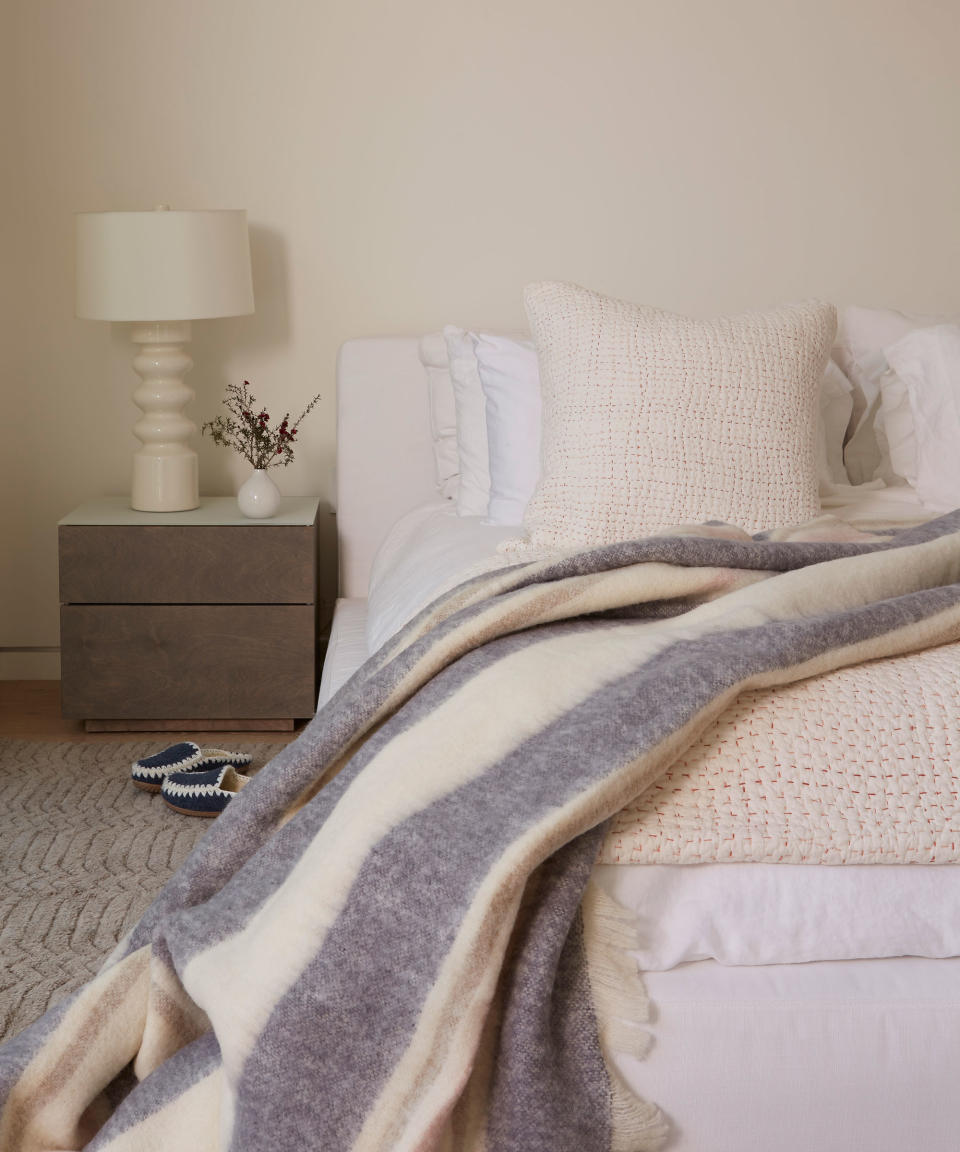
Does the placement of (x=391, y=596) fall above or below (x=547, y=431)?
below

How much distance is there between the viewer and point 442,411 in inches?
113

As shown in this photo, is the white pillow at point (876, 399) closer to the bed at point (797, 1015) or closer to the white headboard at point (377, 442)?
the white headboard at point (377, 442)

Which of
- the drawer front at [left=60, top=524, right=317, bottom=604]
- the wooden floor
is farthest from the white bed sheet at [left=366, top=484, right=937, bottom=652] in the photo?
the wooden floor

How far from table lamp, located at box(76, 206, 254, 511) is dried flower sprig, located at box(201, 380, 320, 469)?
0.49ft

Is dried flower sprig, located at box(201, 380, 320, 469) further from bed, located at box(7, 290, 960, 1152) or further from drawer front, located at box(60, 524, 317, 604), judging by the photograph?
bed, located at box(7, 290, 960, 1152)

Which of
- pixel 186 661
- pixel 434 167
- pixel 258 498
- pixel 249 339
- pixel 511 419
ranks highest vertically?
pixel 434 167

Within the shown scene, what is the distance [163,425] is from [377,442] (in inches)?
20.0

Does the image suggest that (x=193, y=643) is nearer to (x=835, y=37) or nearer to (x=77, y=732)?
(x=77, y=732)

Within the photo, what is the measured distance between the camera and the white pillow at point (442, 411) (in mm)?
2859

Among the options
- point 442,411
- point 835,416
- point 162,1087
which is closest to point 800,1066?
point 162,1087

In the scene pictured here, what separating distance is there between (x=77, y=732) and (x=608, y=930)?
2.15 m

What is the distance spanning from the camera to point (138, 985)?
1272 millimetres

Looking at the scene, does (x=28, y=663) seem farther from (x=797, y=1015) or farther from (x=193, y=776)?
(x=797, y=1015)

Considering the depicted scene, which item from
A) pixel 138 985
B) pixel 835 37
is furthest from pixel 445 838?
pixel 835 37
